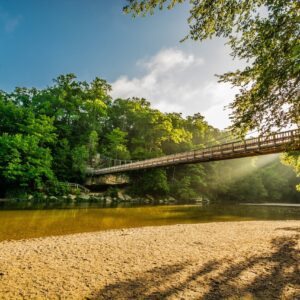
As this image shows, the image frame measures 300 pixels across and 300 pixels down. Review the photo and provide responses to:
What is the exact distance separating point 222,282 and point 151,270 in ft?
3.38

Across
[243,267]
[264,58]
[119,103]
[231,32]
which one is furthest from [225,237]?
[119,103]

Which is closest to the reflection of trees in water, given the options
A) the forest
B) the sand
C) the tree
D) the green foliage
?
the sand

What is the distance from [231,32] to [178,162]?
636 inches

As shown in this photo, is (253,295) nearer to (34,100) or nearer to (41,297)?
(41,297)

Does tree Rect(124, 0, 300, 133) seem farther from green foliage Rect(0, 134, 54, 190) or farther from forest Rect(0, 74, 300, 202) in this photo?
green foliage Rect(0, 134, 54, 190)

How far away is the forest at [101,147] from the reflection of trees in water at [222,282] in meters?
16.7

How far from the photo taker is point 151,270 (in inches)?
135

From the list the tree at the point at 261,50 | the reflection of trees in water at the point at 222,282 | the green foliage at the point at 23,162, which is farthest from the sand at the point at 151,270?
the green foliage at the point at 23,162

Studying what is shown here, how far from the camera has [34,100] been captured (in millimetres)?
26734

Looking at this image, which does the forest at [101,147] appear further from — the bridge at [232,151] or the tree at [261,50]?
the tree at [261,50]

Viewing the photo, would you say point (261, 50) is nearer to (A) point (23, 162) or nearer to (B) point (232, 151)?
(B) point (232, 151)

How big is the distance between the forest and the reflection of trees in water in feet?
55.0

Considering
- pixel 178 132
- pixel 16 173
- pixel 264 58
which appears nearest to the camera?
pixel 264 58

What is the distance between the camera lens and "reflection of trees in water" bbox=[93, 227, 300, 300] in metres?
2.70
